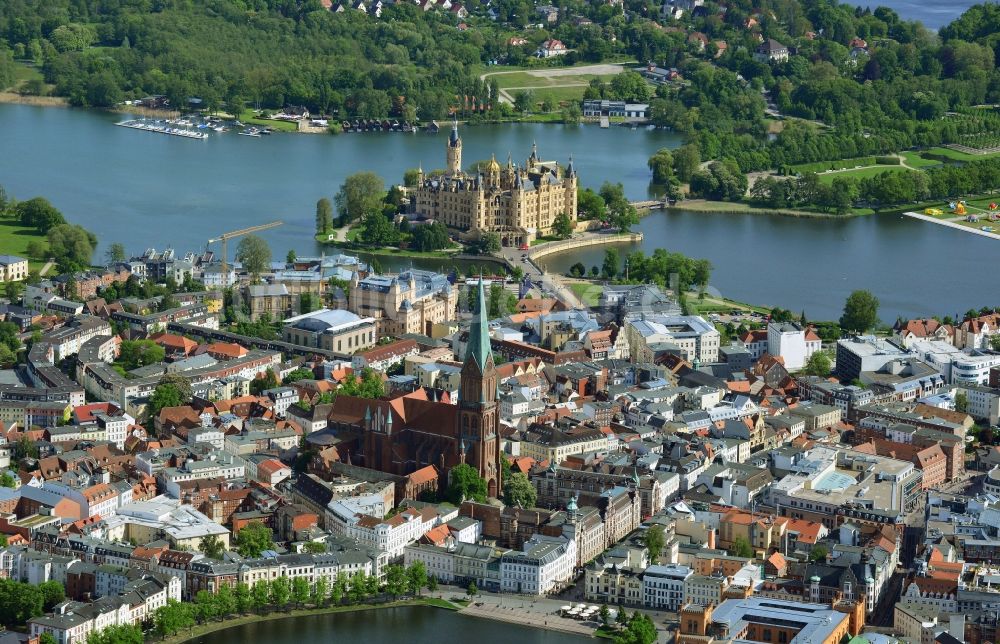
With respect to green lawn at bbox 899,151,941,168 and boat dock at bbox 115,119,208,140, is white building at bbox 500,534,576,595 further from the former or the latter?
boat dock at bbox 115,119,208,140

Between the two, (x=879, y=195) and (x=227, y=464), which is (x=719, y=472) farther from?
(x=879, y=195)

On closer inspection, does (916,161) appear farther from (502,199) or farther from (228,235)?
(228,235)

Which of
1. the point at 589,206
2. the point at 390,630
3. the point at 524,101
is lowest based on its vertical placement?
the point at 390,630

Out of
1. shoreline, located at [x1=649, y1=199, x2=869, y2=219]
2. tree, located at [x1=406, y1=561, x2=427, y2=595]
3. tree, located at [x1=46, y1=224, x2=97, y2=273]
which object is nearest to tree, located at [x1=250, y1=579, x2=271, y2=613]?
→ tree, located at [x1=406, y1=561, x2=427, y2=595]

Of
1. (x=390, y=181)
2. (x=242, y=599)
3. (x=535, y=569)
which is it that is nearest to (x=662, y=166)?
(x=390, y=181)

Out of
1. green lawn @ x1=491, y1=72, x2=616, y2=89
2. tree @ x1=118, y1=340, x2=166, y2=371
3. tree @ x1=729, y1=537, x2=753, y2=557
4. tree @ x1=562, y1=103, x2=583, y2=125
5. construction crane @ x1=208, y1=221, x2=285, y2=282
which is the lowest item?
tree @ x1=729, y1=537, x2=753, y2=557

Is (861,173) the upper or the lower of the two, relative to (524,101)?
lower
